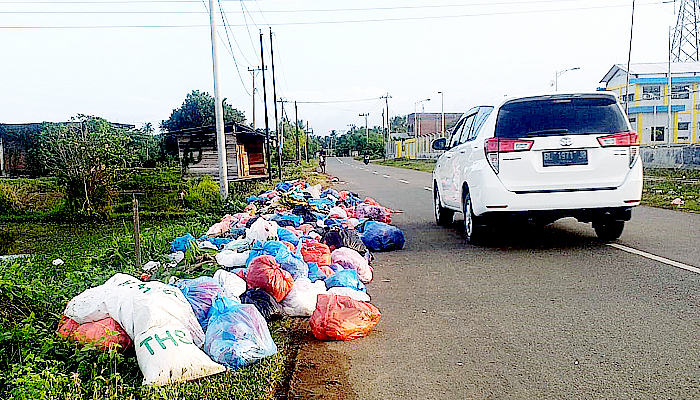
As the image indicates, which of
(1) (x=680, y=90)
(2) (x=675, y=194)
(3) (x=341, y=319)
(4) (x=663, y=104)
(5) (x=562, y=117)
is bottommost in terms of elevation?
(2) (x=675, y=194)

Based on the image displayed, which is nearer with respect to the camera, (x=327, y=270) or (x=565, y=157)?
(x=327, y=270)

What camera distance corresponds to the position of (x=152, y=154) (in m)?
59.8

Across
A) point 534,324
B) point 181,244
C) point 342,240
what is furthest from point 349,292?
point 181,244

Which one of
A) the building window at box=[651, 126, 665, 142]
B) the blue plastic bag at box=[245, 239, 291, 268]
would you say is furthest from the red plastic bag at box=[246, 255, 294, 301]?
the building window at box=[651, 126, 665, 142]

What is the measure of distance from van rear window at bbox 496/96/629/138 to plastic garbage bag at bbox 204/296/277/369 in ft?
16.5

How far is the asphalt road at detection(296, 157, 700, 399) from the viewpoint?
4227 mm

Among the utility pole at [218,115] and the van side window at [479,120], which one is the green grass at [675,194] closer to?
the van side window at [479,120]

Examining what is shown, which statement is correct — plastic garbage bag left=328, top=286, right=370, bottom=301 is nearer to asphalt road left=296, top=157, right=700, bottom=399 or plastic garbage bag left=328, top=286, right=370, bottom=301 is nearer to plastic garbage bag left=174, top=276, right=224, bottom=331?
asphalt road left=296, top=157, right=700, bottom=399

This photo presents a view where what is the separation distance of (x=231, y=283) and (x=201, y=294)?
1.92 feet

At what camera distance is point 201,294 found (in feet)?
17.3

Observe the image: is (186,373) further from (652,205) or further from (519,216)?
(652,205)

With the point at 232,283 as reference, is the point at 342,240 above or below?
below

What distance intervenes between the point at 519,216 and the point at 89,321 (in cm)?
589

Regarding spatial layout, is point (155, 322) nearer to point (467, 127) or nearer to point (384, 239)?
point (384, 239)
